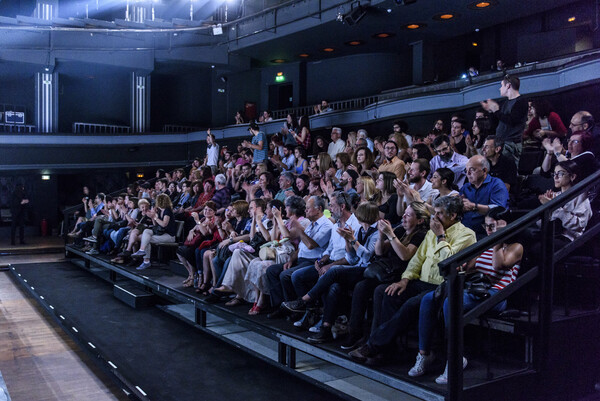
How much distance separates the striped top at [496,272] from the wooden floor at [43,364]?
2816 millimetres

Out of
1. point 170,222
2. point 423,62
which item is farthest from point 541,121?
point 423,62

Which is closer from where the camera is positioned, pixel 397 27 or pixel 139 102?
pixel 397 27

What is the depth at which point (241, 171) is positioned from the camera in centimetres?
891

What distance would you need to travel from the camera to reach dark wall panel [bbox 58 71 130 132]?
1717 cm

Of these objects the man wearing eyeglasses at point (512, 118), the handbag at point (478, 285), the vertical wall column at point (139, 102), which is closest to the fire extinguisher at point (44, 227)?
the vertical wall column at point (139, 102)

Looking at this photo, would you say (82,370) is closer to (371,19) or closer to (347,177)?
(347,177)

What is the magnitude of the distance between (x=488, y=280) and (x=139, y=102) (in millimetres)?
15366

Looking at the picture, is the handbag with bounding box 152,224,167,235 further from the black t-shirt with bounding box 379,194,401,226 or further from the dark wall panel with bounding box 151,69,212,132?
the dark wall panel with bounding box 151,69,212,132

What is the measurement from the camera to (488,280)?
3.17 m

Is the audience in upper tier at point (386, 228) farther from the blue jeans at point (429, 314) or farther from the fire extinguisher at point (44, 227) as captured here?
the fire extinguisher at point (44, 227)

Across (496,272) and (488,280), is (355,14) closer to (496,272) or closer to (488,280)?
(496,272)

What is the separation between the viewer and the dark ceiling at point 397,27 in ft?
37.8

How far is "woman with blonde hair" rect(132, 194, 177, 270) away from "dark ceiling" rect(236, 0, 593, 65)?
6684mm

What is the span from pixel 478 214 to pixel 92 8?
642 inches
